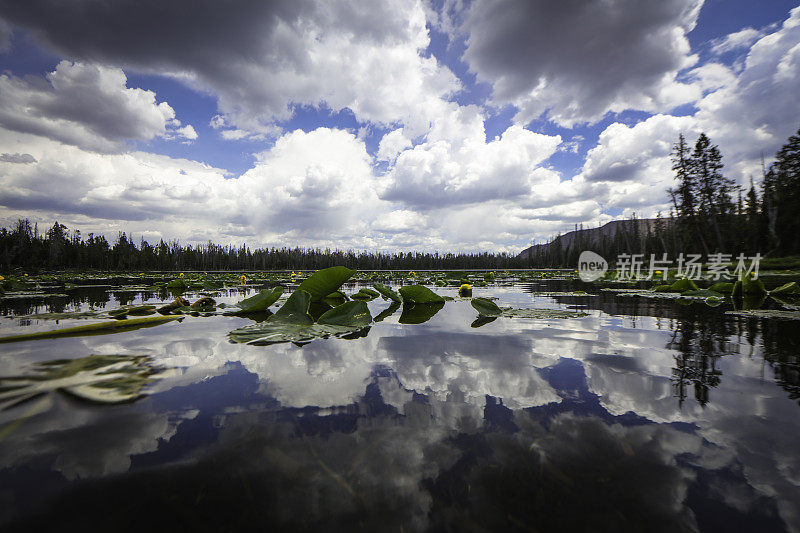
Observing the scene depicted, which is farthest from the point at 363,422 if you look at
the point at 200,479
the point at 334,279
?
the point at 334,279

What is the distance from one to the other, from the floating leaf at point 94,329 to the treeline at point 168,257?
179ft

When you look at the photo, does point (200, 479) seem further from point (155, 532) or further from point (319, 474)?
point (319, 474)

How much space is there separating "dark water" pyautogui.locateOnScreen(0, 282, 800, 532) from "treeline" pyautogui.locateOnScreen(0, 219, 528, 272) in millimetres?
57086

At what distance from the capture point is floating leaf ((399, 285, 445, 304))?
4887mm

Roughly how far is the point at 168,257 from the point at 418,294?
A: 272ft

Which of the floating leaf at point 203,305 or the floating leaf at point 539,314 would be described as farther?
the floating leaf at point 203,305

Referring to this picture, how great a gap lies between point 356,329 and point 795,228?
49.3 meters

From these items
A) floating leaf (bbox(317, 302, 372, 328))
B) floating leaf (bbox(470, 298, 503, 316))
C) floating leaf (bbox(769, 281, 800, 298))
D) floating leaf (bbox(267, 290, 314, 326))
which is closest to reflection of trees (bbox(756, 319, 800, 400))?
floating leaf (bbox(470, 298, 503, 316))

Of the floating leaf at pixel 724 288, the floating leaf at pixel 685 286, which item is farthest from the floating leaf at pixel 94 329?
the floating leaf at pixel 724 288

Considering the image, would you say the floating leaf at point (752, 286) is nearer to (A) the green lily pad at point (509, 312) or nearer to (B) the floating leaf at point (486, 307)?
(A) the green lily pad at point (509, 312)

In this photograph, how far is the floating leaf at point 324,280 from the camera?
4184 mm

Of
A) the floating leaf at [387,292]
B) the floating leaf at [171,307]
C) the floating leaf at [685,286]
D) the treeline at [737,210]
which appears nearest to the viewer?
the floating leaf at [171,307]

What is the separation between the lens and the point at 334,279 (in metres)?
4.40

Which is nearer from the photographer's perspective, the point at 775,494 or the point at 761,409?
the point at 775,494
